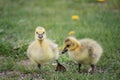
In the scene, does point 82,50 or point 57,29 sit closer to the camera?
point 82,50

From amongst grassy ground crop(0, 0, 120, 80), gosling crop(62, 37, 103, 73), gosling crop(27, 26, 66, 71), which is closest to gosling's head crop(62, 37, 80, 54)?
gosling crop(62, 37, 103, 73)

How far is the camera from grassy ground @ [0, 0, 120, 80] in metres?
6.12

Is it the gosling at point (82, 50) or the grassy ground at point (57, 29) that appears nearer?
the gosling at point (82, 50)

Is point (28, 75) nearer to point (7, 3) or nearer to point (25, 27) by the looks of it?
point (25, 27)

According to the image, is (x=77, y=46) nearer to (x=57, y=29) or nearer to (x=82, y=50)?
(x=82, y=50)

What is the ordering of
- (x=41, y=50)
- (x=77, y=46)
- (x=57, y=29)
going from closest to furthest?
(x=41, y=50)
(x=77, y=46)
(x=57, y=29)

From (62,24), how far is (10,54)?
8.12 ft

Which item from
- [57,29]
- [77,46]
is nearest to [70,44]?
[77,46]

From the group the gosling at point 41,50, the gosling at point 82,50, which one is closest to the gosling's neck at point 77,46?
the gosling at point 82,50

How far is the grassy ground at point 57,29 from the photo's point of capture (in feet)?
20.1

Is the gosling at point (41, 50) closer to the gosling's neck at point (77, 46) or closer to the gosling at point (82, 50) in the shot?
the gosling at point (82, 50)

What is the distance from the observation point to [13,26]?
8875mm

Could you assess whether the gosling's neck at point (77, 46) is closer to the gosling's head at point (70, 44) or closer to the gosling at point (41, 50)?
the gosling's head at point (70, 44)

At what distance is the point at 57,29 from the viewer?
28.7ft
